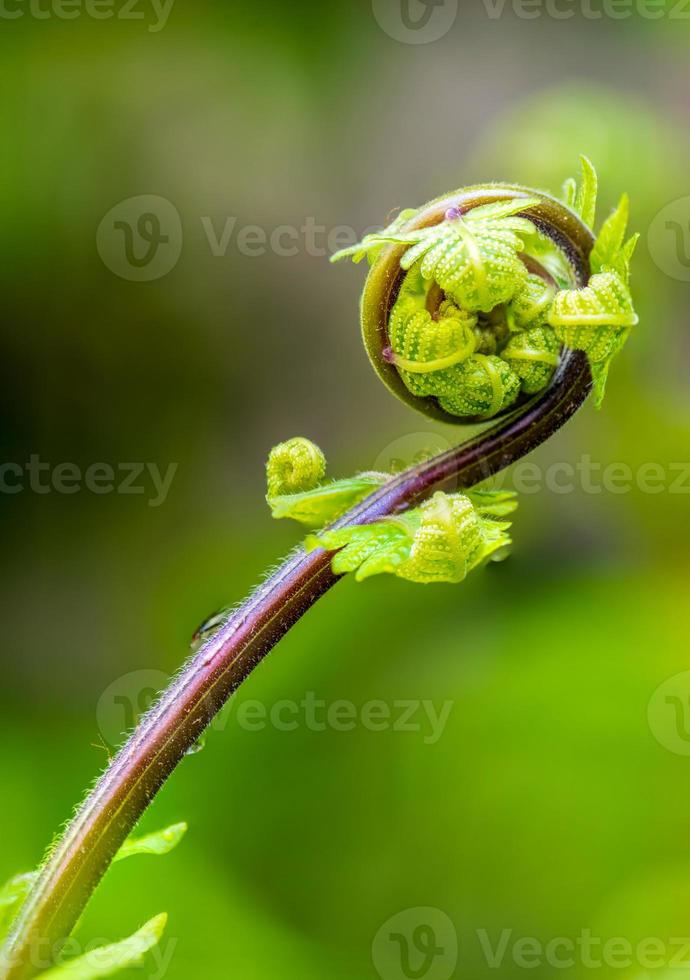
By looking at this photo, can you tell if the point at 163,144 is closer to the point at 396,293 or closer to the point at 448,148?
the point at 448,148

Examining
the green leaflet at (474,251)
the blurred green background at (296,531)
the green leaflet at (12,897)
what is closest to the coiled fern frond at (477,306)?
the green leaflet at (474,251)

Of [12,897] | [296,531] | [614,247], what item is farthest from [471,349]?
[296,531]

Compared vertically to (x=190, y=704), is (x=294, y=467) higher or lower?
higher

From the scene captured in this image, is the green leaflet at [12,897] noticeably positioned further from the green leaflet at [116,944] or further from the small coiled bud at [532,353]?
the small coiled bud at [532,353]

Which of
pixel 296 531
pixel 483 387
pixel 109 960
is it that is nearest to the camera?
pixel 109 960

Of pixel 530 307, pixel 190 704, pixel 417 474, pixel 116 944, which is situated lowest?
pixel 116 944

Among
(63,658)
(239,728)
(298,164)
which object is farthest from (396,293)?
(298,164)

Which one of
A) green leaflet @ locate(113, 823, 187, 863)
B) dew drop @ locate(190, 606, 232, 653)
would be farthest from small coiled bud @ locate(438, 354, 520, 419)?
green leaflet @ locate(113, 823, 187, 863)

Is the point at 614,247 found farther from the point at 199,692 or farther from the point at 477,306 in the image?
the point at 199,692
